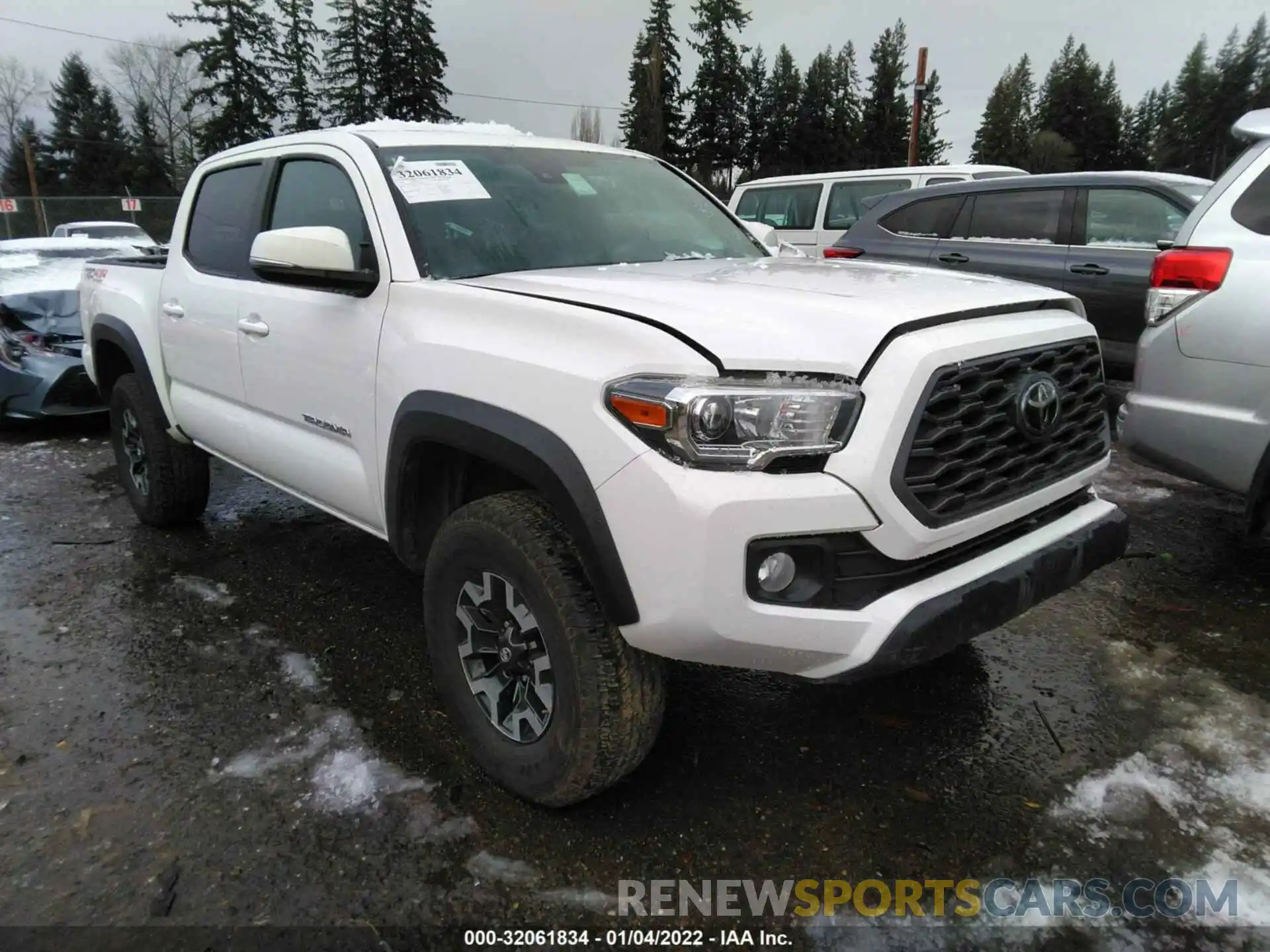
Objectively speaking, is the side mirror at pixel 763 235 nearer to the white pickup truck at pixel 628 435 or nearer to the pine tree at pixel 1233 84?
the white pickup truck at pixel 628 435

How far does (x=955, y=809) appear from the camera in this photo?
2375mm

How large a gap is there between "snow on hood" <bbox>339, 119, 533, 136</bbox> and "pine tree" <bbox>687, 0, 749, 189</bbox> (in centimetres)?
4660

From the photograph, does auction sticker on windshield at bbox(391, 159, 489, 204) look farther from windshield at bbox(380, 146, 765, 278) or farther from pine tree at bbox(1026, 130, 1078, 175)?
pine tree at bbox(1026, 130, 1078, 175)

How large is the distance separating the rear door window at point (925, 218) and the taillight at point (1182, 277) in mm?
3578

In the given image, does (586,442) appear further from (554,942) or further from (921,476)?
(554,942)

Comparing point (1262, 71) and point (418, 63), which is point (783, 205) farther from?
point (1262, 71)

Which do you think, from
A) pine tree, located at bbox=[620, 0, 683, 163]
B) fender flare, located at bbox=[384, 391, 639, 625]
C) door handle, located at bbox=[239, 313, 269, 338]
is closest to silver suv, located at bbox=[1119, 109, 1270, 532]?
fender flare, located at bbox=[384, 391, 639, 625]

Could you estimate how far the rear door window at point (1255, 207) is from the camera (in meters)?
3.40

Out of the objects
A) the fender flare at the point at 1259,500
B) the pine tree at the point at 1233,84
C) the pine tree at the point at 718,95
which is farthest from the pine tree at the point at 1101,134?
the fender flare at the point at 1259,500

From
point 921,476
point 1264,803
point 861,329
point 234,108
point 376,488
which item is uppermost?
point 234,108

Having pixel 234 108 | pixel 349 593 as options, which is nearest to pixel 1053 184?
pixel 349 593

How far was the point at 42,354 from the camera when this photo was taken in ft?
22.0

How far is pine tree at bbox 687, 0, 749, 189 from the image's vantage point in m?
48.5

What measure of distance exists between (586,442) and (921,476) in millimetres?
760
